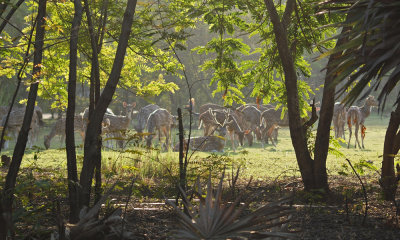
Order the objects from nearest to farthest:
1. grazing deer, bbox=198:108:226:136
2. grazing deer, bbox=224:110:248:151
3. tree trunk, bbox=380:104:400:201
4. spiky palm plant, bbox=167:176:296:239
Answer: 1. spiky palm plant, bbox=167:176:296:239
2. tree trunk, bbox=380:104:400:201
3. grazing deer, bbox=224:110:248:151
4. grazing deer, bbox=198:108:226:136

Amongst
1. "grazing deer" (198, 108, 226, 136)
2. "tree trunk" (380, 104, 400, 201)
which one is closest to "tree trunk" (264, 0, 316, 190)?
"tree trunk" (380, 104, 400, 201)

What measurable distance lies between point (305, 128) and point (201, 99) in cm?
4218

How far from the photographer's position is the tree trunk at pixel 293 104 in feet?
24.9

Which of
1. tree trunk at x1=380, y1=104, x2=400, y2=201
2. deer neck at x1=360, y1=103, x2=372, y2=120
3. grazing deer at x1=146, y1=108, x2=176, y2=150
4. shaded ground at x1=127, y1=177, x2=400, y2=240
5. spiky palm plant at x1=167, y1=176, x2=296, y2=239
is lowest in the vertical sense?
shaded ground at x1=127, y1=177, x2=400, y2=240

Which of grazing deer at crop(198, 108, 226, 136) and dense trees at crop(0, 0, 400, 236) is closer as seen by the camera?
dense trees at crop(0, 0, 400, 236)

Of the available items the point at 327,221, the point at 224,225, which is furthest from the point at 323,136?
the point at 224,225

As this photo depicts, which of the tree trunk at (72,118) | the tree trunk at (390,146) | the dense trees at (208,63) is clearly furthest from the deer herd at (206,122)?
the tree trunk at (72,118)

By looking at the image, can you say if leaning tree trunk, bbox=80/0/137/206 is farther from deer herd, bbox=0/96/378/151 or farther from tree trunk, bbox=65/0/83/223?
deer herd, bbox=0/96/378/151

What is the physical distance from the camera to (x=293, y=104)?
25.5ft

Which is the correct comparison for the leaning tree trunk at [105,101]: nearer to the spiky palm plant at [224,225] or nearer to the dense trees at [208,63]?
the dense trees at [208,63]

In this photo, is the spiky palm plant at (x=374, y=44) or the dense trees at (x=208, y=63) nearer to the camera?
the spiky palm plant at (x=374, y=44)

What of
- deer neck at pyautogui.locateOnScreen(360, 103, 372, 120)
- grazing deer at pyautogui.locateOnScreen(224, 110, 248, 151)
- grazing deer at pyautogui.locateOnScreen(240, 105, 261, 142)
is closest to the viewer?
grazing deer at pyautogui.locateOnScreen(224, 110, 248, 151)

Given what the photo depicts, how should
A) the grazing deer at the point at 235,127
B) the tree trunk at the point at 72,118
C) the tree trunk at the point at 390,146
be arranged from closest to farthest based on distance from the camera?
the tree trunk at the point at 72,118 < the tree trunk at the point at 390,146 < the grazing deer at the point at 235,127

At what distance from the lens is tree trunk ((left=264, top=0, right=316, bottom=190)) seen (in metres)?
7.59
